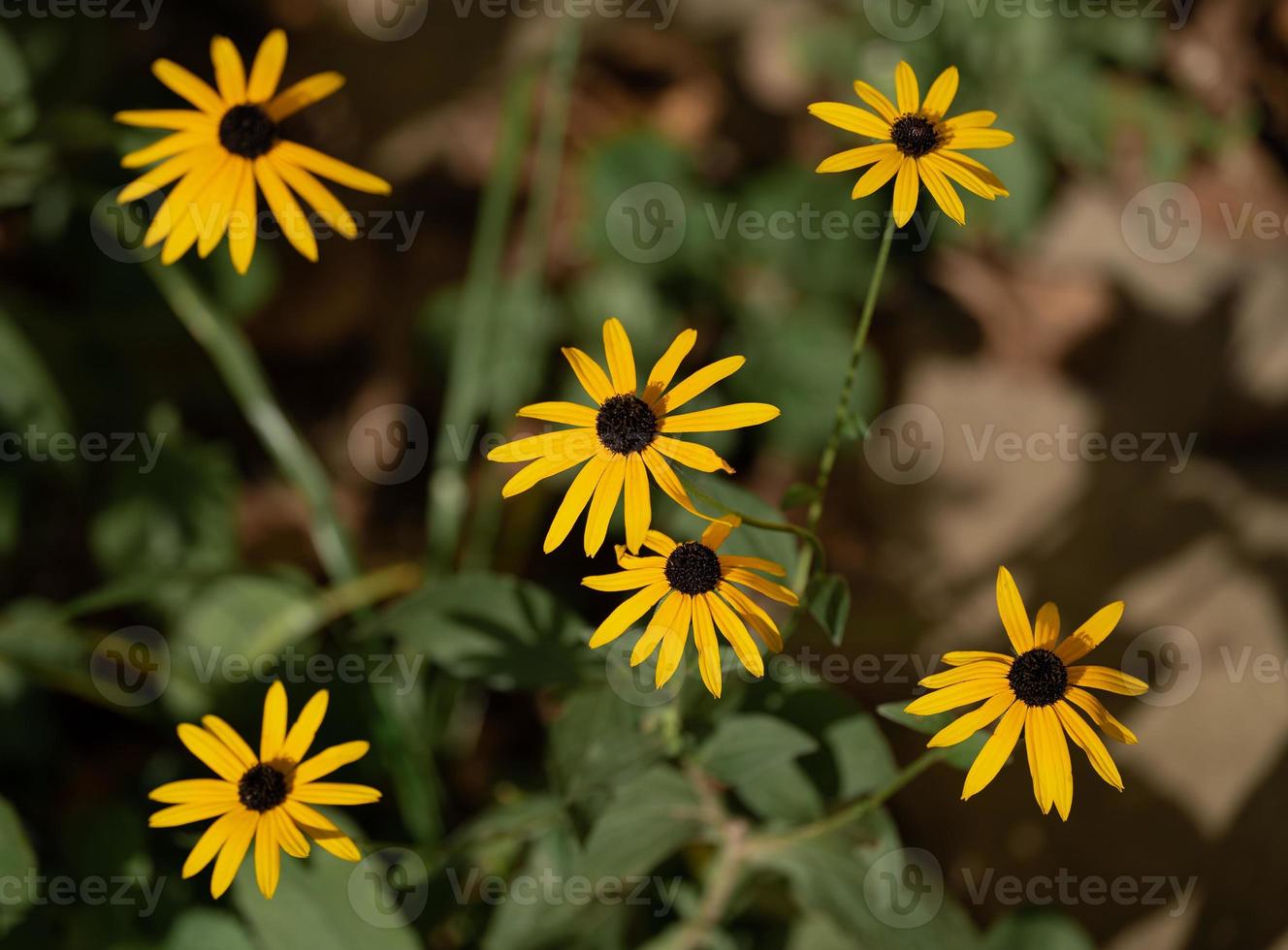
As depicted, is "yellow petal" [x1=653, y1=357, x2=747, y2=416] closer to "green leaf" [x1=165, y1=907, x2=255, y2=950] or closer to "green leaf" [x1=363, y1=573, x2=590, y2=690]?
"green leaf" [x1=363, y1=573, x2=590, y2=690]

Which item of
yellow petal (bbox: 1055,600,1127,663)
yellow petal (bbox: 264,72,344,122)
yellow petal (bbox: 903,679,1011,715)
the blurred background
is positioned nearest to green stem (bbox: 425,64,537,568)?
the blurred background

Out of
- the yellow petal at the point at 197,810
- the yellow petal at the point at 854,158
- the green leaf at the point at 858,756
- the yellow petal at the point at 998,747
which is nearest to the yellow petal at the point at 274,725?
the yellow petal at the point at 197,810

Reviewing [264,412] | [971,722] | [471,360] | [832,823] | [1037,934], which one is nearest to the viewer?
[971,722]

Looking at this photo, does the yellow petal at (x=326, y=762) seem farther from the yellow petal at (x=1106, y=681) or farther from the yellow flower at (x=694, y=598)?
the yellow petal at (x=1106, y=681)

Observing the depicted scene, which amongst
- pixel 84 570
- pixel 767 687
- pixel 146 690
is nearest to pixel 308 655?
pixel 146 690

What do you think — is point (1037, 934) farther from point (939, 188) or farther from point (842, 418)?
point (939, 188)

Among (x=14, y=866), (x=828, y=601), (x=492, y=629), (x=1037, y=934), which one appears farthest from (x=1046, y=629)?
(x=14, y=866)
